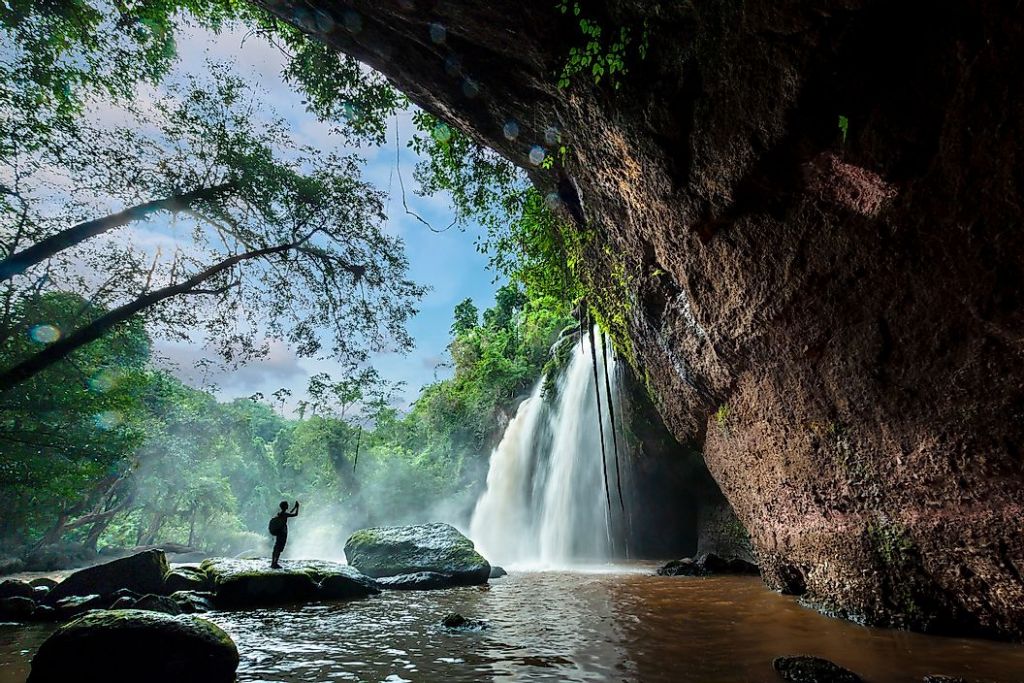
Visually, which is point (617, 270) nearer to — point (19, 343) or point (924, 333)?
point (924, 333)

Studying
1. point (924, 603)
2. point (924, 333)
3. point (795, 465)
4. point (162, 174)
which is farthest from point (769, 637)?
point (162, 174)

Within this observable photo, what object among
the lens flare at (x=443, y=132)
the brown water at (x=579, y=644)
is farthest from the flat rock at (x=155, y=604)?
the lens flare at (x=443, y=132)

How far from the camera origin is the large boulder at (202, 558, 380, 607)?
785 cm

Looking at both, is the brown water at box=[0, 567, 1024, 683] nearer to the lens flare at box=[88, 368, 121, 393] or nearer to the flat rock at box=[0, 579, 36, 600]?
the flat rock at box=[0, 579, 36, 600]

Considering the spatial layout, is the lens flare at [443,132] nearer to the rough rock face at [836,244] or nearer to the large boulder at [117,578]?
the rough rock face at [836,244]

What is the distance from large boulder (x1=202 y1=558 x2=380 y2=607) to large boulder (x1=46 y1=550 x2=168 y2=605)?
3.08ft

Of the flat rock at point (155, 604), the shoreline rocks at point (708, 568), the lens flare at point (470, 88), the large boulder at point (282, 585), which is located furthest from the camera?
the shoreline rocks at point (708, 568)

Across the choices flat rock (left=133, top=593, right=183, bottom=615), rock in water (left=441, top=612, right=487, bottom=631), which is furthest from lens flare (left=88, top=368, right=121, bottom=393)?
rock in water (left=441, top=612, right=487, bottom=631)

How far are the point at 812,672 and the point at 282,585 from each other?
308 inches

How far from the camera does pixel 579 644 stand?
465 centimetres

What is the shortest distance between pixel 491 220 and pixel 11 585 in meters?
10.7

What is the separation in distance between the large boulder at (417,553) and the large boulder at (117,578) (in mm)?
3976

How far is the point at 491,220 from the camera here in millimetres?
11125

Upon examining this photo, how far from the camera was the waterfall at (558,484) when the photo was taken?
1666 centimetres
